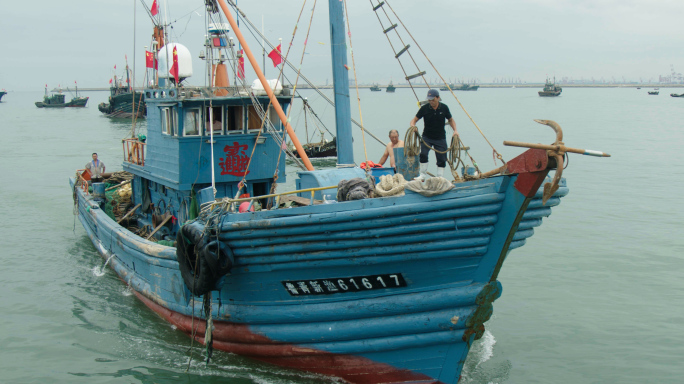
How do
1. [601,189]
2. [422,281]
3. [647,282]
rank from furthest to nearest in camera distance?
1. [601,189]
2. [647,282]
3. [422,281]

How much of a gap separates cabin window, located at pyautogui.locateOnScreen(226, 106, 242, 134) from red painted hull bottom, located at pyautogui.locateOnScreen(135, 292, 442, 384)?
3653 millimetres

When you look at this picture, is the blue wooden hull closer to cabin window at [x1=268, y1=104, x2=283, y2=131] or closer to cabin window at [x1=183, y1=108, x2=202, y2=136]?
cabin window at [x1=183, y1=108, x2=202, y2=136]

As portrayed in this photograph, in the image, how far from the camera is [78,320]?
427 inches

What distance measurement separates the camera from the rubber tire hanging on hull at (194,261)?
7.46 m

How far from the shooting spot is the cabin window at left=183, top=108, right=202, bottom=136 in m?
10.4

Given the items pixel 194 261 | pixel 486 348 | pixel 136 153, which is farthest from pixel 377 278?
pixel 136 153

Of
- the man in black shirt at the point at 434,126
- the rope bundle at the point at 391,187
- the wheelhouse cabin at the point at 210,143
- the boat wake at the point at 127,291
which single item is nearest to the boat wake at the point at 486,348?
the man in black shirt at the point at 434,126

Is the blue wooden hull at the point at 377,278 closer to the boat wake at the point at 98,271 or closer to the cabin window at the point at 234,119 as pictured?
the cabin window at the point at 234,119

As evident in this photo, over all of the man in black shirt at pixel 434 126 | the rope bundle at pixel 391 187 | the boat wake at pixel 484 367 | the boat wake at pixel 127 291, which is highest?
the man in black shirt at pixel 434 126

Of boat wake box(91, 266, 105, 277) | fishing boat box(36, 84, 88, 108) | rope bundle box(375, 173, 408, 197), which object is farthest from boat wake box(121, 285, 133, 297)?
fishing boat box(36, 84, 88, 108)

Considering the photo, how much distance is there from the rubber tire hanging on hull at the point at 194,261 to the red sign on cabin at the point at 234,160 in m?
2.89

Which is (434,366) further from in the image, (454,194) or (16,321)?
(16,321)

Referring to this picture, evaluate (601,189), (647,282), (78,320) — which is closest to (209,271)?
(78,320)

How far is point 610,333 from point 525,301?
73.4 inches
